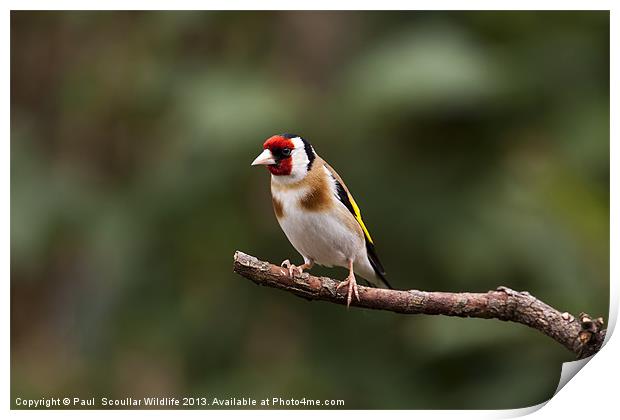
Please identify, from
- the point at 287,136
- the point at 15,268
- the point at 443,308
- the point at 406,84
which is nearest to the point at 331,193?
the point at 287,136

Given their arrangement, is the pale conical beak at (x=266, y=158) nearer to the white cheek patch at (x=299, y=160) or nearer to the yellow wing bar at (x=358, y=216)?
the white cheek patch at (x=299, y=160)

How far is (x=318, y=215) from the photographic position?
157 cm

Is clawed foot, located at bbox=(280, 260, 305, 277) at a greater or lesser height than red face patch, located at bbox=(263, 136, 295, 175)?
lesser

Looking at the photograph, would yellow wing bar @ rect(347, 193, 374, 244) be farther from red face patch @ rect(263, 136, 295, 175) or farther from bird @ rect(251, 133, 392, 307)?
red face patch @ rect(263, 136, 295, 175)

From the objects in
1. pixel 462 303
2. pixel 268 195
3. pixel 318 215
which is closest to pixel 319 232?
pixel 318 215

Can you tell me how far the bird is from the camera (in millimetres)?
1539

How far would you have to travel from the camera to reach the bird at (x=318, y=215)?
5.05 ft

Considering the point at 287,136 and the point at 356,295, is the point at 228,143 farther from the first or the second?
the point at 356,295

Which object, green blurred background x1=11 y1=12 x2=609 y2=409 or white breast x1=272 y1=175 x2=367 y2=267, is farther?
green blurred background x1=11 y1=12 x2=609 y2=409

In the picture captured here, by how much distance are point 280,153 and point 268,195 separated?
0.47m

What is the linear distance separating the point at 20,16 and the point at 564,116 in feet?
3.14

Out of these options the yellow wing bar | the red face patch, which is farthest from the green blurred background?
the red face patch

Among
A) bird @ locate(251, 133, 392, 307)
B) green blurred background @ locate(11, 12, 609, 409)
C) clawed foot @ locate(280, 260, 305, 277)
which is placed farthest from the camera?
green blurred background @ locate(11, 12, 609, 409)

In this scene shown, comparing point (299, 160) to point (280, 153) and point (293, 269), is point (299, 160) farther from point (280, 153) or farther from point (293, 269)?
point (293, 269)
